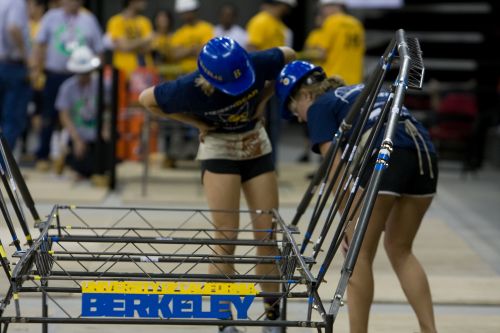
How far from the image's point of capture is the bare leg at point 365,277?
535 cm

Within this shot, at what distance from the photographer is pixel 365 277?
5.39 m

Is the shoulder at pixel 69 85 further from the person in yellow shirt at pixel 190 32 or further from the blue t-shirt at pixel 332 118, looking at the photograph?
the blue t-shirt at pixel 332 118

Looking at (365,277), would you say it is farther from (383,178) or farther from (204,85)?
(204,85)

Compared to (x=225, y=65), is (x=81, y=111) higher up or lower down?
lower down

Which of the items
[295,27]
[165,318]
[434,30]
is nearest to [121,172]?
[434,30]

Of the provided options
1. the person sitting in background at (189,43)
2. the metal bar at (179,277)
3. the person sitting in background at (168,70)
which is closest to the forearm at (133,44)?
the person sitting in background at (168,70)

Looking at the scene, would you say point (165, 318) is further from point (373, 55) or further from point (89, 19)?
point (373, 55)

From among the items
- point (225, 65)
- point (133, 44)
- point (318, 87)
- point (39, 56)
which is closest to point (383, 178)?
point (318, 87)

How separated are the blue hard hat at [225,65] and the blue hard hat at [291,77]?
8.5 inches

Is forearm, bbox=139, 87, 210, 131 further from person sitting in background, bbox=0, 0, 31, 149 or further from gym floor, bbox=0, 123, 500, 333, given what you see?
person sitting in background, bbox=0, 0, 31, 149

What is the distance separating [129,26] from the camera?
1450 cm

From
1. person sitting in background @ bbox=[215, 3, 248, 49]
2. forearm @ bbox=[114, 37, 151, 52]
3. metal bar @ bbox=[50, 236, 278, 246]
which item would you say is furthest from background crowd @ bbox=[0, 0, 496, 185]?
metal bar @ bbox=[50, 236, 278, 246]

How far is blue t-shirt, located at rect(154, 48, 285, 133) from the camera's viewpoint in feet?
18.9

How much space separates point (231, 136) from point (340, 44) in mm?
6795
